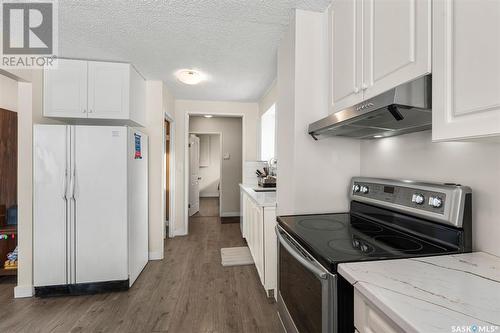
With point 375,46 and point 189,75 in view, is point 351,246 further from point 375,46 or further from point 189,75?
point 189,75

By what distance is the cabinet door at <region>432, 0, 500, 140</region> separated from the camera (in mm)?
650

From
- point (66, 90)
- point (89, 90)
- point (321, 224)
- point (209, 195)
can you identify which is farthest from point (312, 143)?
point (209, 195)

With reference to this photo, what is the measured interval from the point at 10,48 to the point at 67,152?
3.27 ft

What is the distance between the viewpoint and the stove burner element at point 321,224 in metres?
1.30

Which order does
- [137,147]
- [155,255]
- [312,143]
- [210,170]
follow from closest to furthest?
[312,143]
[137,147]
[155,255]
[210,170]

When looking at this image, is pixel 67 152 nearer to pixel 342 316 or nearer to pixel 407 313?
pixel 342 316

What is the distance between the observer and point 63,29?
1846mm

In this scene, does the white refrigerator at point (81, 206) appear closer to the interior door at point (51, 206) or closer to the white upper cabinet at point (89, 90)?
the interior door at point (51, 206)

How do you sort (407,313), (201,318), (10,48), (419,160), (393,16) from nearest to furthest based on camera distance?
(407,313) → (393,16) → (419,160) → (201,318) → (10,48)

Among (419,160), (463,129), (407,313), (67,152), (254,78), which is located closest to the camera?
(407,313)

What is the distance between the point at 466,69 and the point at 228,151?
16.5 feet

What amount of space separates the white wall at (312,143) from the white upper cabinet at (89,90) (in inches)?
72.4

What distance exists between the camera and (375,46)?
1.10 metres

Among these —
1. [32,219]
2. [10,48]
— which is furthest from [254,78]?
[32,219]
